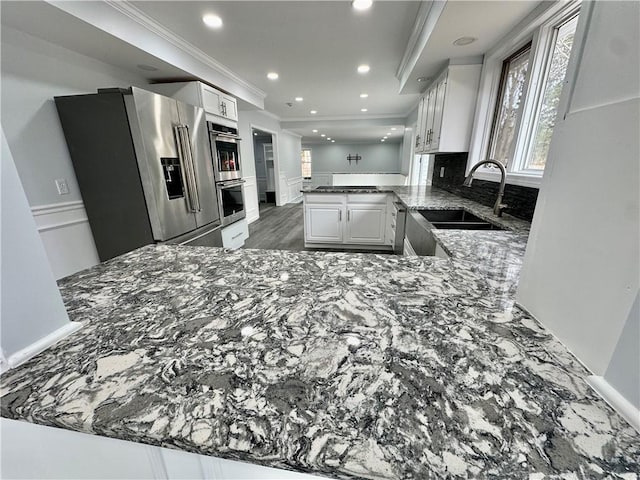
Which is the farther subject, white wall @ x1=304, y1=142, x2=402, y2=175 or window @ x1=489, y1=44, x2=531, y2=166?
Result: white wall @ x1=304, y1=142, x2=402, y2=175

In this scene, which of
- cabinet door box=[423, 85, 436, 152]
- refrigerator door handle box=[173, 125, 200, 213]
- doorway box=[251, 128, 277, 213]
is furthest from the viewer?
doorway box=[251, 128, 277, 213]

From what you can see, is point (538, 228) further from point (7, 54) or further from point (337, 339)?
point (7, 54)

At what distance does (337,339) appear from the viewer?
550mm

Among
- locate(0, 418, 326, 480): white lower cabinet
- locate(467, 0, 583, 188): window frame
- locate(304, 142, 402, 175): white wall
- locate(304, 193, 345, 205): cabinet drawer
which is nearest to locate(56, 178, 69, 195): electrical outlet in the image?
locate(0, 418, 326, 480): white lower cabinet

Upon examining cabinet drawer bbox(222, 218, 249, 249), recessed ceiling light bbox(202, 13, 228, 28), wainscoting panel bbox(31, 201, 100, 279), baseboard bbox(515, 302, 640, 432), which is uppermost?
recessed ceiling light bbox(202, 13, 228, 28)

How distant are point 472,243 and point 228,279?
1.14 meters

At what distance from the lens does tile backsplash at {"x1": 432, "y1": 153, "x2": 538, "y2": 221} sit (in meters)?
1.72

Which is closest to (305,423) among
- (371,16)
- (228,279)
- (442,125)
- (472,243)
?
(228,279)

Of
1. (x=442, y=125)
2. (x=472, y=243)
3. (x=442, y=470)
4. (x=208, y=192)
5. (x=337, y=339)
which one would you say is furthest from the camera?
(x=208, y=192)

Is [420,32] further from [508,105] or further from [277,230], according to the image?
[277,230]

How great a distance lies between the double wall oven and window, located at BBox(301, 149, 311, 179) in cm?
978

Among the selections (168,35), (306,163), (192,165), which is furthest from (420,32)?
(306,163)

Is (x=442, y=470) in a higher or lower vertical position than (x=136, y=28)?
lower

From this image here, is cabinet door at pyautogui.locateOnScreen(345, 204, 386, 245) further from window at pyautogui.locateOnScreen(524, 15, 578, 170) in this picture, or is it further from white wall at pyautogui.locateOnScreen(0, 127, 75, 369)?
white wall at pyautogui.locateOnScreen(0, 127, 75, 369)
